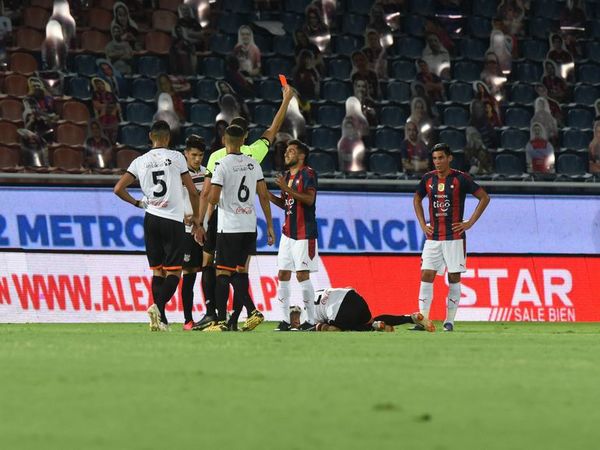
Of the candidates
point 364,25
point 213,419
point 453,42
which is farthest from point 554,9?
point 213,419

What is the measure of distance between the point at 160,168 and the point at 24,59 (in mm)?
9900

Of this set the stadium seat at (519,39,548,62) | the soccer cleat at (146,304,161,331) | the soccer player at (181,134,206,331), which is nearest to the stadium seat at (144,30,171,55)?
the stadium seat at (519,39,548,62)

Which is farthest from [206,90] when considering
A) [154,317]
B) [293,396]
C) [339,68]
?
[293,396]

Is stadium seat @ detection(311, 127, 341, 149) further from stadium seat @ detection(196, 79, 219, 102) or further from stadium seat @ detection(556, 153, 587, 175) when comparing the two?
stadium seat @ detection(556, 153, 587, 175)

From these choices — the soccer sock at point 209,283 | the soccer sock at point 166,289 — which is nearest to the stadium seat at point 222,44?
the soccer sock at point 209,283

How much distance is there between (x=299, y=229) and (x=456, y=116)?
10.2 metres

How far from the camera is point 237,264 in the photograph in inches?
513

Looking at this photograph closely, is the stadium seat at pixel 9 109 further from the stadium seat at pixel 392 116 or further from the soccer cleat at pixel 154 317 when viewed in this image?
the soccer cleat at pixel 154 317

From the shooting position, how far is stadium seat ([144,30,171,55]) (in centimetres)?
2355

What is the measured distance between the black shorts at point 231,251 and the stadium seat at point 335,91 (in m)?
10.9

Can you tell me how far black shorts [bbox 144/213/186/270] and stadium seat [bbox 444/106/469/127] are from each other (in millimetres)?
11839

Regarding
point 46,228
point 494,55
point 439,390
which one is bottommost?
point 439,390

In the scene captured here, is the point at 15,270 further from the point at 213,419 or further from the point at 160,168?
the point at 213,419

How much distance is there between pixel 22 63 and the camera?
21953 mm
